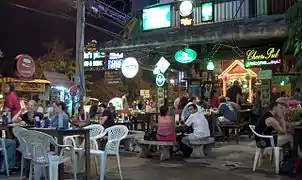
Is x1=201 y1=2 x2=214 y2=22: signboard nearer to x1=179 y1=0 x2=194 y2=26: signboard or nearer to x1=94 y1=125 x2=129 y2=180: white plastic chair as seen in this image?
x1=179 y1=0 x2=194 y2=26: signboard

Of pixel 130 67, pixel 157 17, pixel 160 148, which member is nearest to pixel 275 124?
pixel 160 148

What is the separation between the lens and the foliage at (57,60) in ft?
86.8

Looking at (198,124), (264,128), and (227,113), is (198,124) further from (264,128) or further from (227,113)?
(227,113)

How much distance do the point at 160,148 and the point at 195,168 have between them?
1666 millimetres

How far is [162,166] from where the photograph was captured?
909cm

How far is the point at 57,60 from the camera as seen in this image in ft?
89.6

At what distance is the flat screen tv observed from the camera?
54.1 ft

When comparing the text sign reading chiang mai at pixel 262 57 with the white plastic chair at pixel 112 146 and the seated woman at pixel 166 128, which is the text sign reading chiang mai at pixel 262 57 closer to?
the seated woman at pixel 166 128

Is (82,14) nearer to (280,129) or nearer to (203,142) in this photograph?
(203,142)

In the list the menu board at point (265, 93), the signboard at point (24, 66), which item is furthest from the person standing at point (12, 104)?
the menu board at point (265, 93)

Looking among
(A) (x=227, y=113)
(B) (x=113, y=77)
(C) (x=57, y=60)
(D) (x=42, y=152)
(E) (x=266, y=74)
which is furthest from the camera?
(B) (x=113, y=77)

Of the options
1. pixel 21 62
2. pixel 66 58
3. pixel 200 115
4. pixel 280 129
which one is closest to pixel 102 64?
pixel 66 58

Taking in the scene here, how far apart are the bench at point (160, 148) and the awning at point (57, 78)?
51.5 feet

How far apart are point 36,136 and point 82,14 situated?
29.2ft
